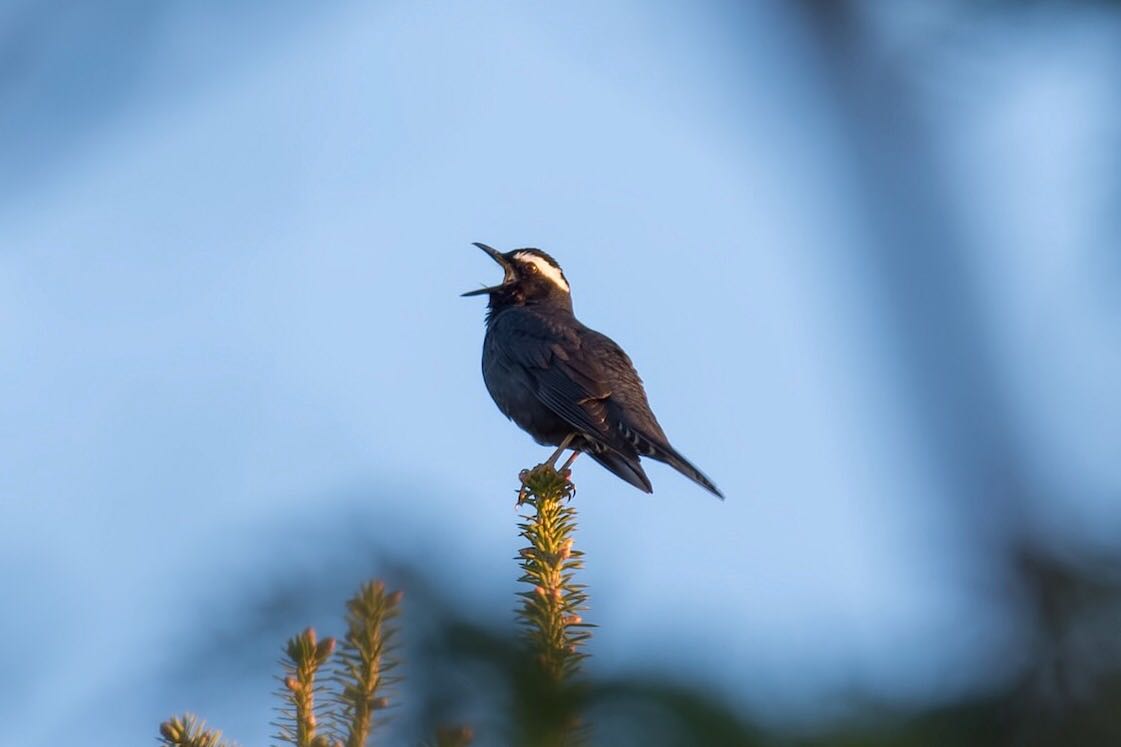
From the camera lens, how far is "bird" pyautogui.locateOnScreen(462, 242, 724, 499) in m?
7.62

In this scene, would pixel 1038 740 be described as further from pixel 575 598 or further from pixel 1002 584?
pixel 575 598

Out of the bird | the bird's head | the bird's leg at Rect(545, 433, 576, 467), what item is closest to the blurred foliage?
the bird

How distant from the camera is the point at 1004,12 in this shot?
1382 millimetres

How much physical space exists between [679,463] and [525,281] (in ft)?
11.7

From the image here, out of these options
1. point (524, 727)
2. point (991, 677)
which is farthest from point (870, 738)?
point (524, 727)

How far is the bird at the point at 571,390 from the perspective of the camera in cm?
762

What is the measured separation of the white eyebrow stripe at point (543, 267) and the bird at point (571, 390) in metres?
0.63

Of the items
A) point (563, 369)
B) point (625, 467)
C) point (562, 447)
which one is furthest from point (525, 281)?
point (625, 467)

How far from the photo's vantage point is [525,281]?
10.1 metres

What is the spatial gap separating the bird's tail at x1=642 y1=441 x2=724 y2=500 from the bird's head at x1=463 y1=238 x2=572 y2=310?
285 centimetres

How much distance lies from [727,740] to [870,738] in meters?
0.11

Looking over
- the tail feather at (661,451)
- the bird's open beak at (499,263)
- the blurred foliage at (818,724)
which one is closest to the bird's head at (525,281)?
the bird's open beak at (499,263)

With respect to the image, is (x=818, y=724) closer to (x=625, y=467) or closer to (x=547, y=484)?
(x=547, y=484)

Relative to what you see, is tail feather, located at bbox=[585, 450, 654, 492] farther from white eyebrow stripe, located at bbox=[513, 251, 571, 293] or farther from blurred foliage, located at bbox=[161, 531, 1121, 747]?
blurred foliage, located at bbox=[161, 531, 1121, 747]
